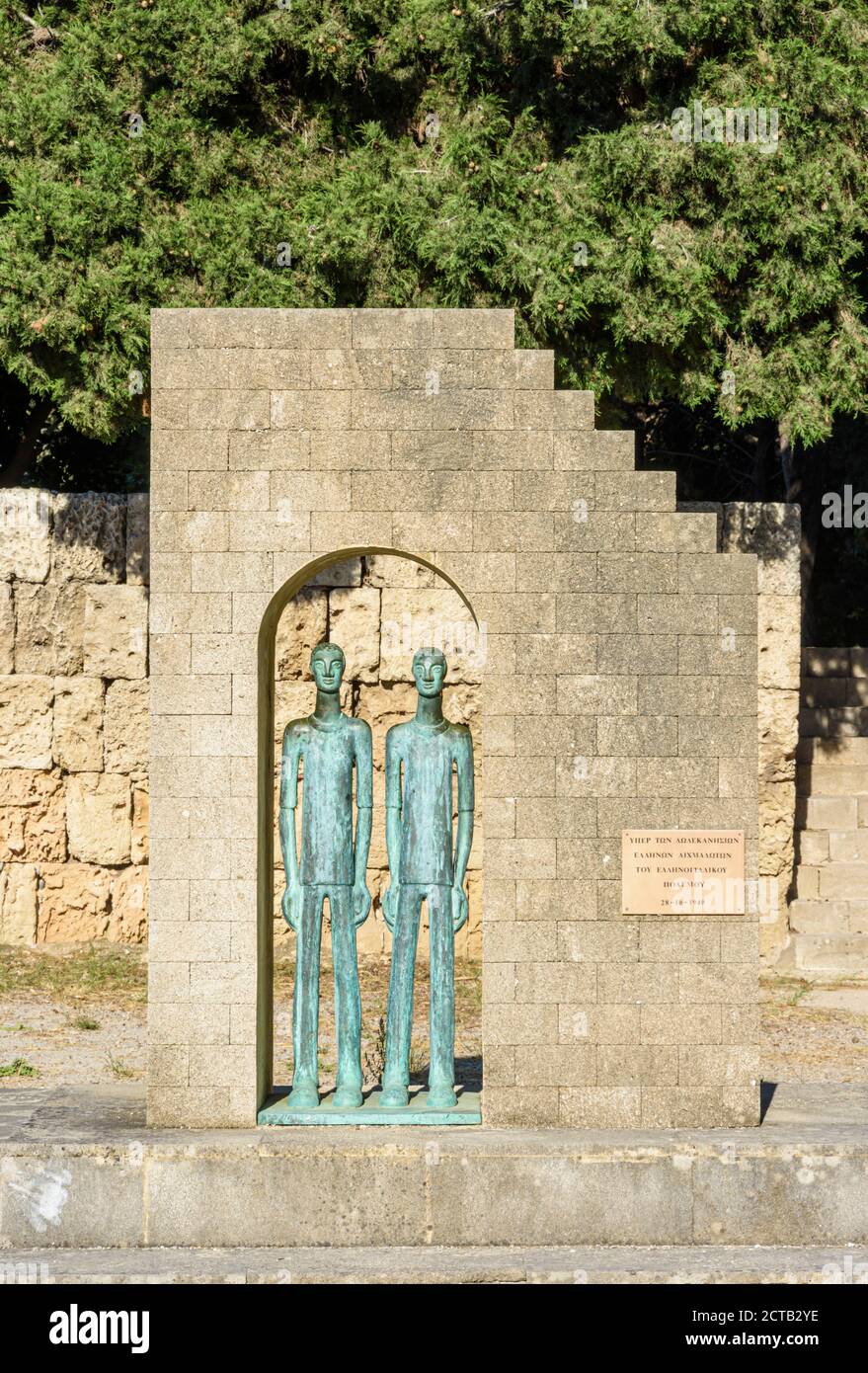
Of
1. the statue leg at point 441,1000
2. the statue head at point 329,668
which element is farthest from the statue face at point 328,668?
the statue leg at point 441,1000

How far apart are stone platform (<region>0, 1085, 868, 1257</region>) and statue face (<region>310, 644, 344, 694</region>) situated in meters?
2.18

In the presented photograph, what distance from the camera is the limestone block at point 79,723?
16859 millimetres

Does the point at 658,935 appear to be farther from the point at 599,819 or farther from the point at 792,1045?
the point at 792,1045

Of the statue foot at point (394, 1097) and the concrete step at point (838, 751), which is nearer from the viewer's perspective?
the statue foot at point (394, 1097)

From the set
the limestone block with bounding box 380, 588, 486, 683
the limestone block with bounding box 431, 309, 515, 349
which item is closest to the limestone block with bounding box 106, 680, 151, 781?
the limestone block with bounding box 380, 588, 486, 683

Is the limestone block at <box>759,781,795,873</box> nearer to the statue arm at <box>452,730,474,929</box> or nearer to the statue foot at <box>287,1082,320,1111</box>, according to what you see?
the statue arm at <box>452,730,474,929</box>

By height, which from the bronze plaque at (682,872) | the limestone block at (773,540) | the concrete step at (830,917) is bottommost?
the concrete step at (830,917)

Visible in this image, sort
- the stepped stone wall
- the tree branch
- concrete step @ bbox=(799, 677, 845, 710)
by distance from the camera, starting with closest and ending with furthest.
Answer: the stepped stone wall < concrete step @ bbox=(799, 677, 845, 710) < the tree branch

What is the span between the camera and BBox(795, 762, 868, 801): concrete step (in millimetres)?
17281

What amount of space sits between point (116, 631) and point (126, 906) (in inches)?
104

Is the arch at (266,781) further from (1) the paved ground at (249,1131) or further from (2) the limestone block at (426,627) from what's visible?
(2) the limestone block at (426,627)

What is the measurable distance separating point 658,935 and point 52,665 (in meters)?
10.0

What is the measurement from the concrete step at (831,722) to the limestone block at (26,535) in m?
7.70
